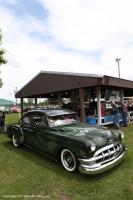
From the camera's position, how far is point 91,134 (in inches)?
231

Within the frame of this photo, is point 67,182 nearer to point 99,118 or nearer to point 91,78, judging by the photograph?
point 91,78

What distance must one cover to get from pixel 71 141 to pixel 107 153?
0.95m

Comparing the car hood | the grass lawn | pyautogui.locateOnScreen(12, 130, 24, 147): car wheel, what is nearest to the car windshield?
the car hood

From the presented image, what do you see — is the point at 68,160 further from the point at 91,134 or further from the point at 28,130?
the point at 28,130

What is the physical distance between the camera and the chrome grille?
5.19 m

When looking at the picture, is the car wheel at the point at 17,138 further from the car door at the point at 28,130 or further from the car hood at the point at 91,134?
the car hood at the point at 91,134

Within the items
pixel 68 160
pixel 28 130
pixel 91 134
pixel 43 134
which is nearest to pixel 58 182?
pixel 68 160

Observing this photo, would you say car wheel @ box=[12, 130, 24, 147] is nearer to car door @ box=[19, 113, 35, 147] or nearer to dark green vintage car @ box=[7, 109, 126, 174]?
dark green vintage car @ box=[7, 109, 126, 174]

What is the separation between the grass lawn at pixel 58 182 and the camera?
4461 millimetres

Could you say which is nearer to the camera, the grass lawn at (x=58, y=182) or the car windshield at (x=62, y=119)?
the grass lawn at (x=58, y=182)

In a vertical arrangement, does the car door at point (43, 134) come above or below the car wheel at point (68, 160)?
above

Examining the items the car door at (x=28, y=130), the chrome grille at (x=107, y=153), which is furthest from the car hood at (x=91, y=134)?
the car door at (x=28, y=130)

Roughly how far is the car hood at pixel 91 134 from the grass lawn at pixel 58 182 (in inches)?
31.9

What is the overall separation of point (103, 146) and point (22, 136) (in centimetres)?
361
